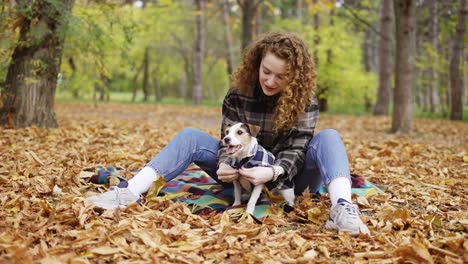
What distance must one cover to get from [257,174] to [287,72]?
86 centimetres

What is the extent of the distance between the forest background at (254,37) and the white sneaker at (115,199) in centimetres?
203

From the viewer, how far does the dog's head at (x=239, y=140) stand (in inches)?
133

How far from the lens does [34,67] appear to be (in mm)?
7027

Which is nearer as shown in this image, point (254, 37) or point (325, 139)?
point (325, 139)

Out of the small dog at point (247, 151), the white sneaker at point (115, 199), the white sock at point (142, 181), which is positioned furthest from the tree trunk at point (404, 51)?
the white sneaker at point (115, 199)

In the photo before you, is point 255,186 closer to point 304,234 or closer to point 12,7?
point 304,234

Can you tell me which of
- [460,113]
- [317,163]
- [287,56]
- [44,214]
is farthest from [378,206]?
[460,113]

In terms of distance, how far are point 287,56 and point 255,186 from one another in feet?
3.44

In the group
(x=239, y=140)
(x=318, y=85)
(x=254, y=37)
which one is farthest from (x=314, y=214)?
(x=318, y=85)

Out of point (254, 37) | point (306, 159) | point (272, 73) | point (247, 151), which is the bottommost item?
point (306, 159)

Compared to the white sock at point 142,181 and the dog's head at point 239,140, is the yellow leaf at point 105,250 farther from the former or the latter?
A: the dog's head at point 239,140

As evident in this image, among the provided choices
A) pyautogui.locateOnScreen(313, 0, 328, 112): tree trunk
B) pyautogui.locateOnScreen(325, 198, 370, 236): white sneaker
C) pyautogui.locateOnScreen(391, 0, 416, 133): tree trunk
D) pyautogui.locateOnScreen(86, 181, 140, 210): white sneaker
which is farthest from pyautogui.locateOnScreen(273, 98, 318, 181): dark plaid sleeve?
pyautogui.locateOnScreen(313, 0, 328, 112): tree trunk

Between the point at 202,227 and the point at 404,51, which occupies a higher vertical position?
the point at 404,51

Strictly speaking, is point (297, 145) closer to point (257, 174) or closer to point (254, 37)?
point (257, 174)
